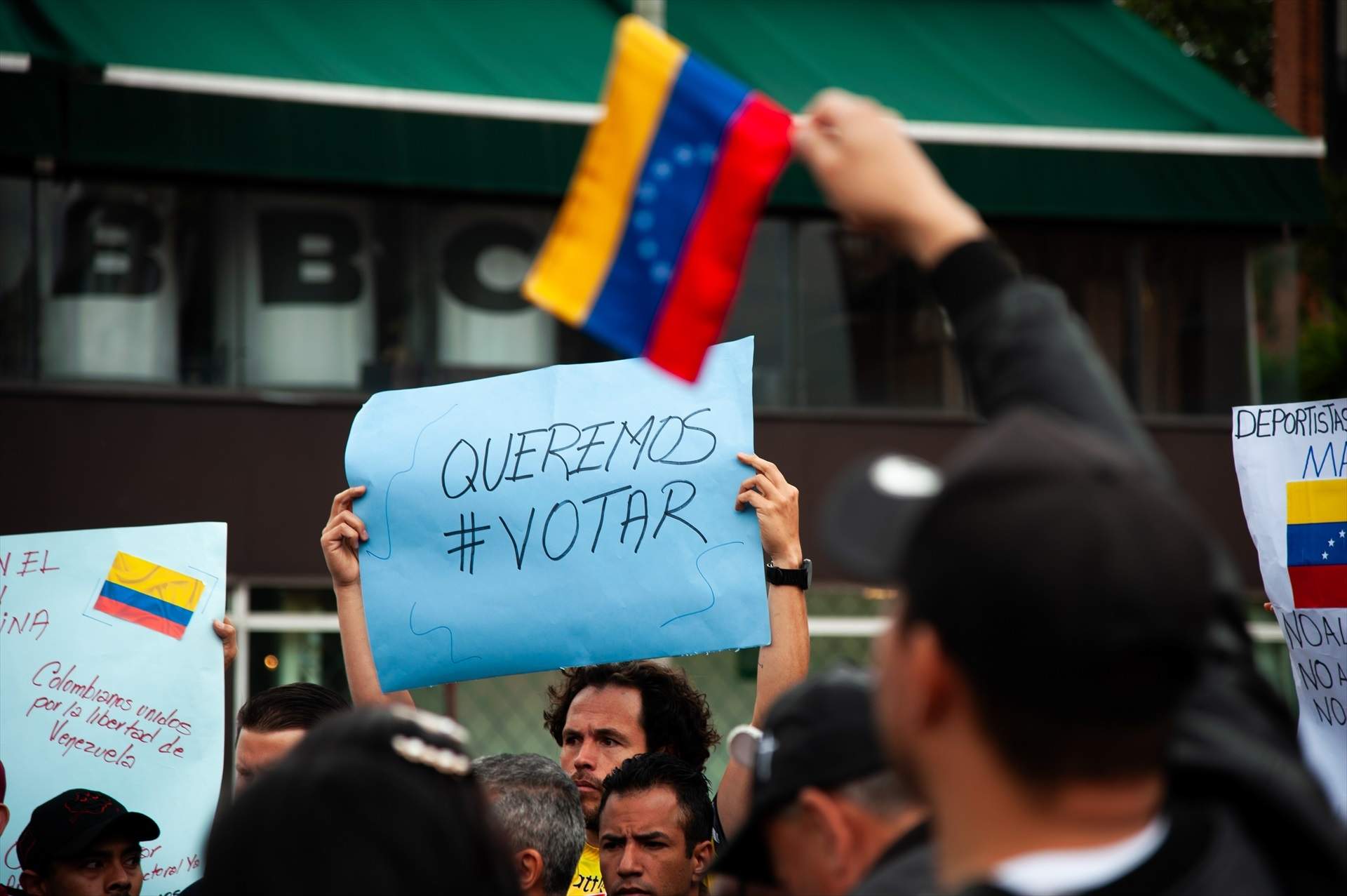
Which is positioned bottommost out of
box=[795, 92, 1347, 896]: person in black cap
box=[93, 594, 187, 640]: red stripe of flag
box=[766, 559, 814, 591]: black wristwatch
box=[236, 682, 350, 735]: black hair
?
box=[236, 682, 350, 735]: black hair

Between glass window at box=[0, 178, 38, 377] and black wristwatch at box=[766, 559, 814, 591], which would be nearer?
black wristwatch at box=[766, 559, 814, 591]

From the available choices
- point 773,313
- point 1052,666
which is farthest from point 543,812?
point 773,313

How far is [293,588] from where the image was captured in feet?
38.5

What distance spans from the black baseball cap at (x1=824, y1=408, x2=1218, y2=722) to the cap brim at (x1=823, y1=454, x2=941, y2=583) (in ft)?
0.15

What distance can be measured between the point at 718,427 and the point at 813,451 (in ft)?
29.2

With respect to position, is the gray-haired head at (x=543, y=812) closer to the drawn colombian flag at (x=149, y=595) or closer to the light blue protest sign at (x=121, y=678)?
the light blue protest sign at (x=121, y=678)

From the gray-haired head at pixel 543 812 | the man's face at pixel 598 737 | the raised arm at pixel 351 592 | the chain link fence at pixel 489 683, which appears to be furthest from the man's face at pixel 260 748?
the chain link fence at pixel 489 683

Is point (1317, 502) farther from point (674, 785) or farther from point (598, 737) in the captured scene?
point (598, 737)

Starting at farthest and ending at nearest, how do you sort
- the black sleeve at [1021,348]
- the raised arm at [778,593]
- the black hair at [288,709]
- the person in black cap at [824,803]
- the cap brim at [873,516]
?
the black hair at [288,709] → the raised arm at [778,593] → the person in black cap at [824,803] → the black sleeve at [1021,348] → the cap brim at [873,516]

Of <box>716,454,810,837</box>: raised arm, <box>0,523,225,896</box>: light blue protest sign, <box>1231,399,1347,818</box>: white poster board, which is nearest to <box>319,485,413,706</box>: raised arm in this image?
<box>0,523,225,896</box>: light blue protest sign

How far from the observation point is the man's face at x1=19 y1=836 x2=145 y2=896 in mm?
3857

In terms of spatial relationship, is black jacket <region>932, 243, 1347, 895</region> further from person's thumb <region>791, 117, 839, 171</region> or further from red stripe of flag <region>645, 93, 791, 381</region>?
red stripe of flag <region>645, 93, 791, 381</region>

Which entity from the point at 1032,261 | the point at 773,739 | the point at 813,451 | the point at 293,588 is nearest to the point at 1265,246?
the point at 1032,261

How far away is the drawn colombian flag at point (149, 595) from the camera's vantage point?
4.32 meters
